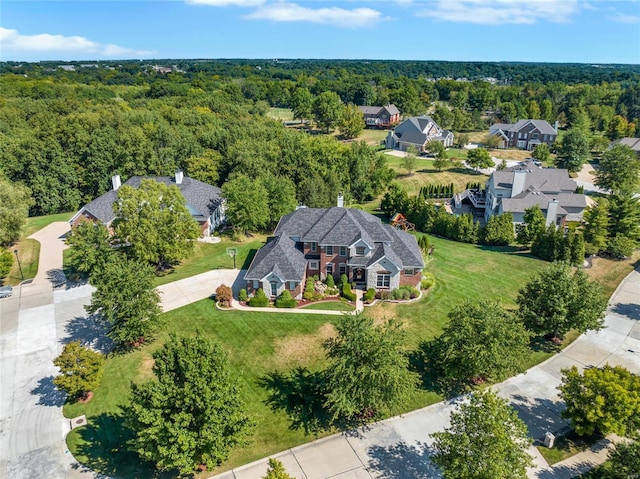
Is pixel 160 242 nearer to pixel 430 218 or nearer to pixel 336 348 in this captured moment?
pixel 336 348

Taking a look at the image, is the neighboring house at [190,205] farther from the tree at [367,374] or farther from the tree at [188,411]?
the tree at [367,374]

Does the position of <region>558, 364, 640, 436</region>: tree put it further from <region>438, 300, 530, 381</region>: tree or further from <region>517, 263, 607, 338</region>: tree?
<region>517, 263, 607, 338</region>: tree

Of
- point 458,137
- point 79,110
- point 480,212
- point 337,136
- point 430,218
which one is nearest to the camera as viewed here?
point 430,218

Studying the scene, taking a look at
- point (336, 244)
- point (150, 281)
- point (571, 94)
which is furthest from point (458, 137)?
point (150, 281)

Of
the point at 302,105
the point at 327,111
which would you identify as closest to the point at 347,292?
the point at 327,111

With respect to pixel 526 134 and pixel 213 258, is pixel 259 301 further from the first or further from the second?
pixel 526 134

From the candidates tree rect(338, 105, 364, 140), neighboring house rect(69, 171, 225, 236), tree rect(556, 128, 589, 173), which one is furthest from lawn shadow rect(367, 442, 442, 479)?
tree rect(338, 105, 364, 140)
